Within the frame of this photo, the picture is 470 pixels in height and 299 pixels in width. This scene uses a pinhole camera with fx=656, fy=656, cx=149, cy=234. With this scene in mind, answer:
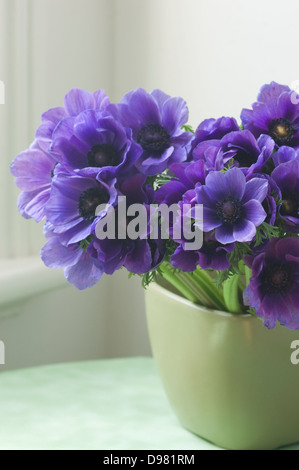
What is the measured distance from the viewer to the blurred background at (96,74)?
841 millimetres

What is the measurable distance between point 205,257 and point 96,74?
2.15 ft

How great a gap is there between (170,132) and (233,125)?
47 mm

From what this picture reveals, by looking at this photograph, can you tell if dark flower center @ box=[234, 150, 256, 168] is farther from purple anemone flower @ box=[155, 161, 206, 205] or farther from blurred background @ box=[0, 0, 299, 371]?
blurred background @ box=[0, 0, 299, 371]

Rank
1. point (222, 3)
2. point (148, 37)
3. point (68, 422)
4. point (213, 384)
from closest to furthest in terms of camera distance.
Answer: point (213, 384), point (68, 422), point (222, 3), point (148, 37)

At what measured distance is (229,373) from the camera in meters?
0.54

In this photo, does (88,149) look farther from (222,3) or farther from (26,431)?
(222,3)

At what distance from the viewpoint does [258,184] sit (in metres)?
0.41

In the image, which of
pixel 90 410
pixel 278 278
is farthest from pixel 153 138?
pixel 90 410

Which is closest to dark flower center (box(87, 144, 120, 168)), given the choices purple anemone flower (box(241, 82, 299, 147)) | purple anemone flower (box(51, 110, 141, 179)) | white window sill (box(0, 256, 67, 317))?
purple anemone flower (box(51, 110, 141, 179))

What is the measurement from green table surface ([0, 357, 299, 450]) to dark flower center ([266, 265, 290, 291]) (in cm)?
21

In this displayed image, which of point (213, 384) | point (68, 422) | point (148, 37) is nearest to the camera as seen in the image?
point (213, 384)

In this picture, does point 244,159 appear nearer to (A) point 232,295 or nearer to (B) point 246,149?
(B) point 246,149

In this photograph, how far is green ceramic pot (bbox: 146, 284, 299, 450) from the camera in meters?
0.54

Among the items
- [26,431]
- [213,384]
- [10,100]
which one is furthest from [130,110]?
A: [10,100]
